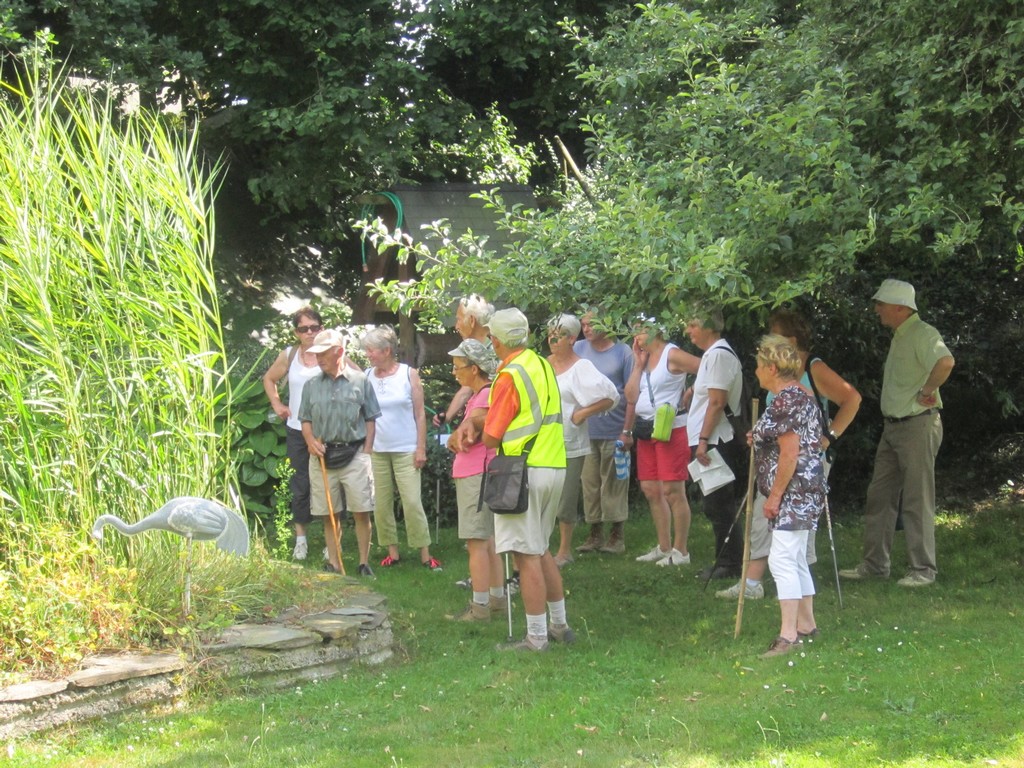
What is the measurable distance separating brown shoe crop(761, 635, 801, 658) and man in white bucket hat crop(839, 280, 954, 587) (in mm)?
1815

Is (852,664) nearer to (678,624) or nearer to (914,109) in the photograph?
(678,624)

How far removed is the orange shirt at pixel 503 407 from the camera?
6.20 metres

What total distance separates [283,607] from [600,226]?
8.70 feet

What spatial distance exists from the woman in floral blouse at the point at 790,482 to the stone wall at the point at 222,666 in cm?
209

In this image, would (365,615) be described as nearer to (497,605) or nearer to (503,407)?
(497,605)

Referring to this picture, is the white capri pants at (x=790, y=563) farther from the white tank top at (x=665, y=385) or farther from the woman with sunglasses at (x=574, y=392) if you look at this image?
the white tank top at (x=665, y=385)

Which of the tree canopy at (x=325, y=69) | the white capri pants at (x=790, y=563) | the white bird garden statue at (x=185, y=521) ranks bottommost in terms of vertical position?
the white capri pants at (x=790, y=563)

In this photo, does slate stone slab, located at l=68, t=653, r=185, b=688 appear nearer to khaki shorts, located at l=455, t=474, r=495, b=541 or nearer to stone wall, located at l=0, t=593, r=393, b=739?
stone wall, located at l=0, t=593, r=393, b=739

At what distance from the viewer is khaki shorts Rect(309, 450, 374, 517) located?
8602 mm

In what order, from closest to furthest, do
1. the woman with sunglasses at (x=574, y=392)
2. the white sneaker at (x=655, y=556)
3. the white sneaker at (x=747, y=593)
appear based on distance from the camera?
the white sneaker at (x=747, y=593), the woman with sunglasses at (x=574, y=392), the white sneaker at (x=655, y=556)

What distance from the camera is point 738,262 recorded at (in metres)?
5.98

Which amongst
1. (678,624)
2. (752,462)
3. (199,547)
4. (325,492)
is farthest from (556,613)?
(325,492)

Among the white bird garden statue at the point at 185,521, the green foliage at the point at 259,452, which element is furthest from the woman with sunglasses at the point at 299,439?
the white bird garden statue at the point at 185,521

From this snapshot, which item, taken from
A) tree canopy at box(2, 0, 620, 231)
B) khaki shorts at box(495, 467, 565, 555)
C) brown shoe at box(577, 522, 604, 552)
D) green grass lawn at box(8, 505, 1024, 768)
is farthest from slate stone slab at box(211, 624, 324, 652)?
tree canopy at box(2, 0, 620, 231)
